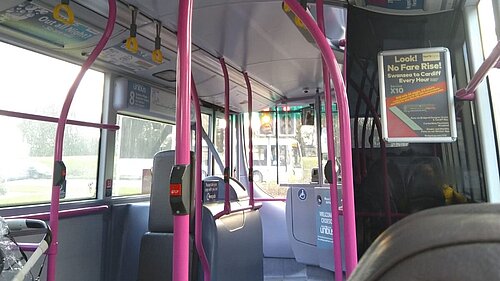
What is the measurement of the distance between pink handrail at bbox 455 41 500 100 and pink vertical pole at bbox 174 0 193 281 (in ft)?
3.19

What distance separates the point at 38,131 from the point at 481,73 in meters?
2.87

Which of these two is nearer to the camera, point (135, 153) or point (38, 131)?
point (38, 131)

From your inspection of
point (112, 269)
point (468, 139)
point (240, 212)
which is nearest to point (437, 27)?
point (468, 139)

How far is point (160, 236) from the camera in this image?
7.98 ft

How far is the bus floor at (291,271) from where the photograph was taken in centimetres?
370

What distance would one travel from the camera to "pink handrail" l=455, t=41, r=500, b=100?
1.00 m

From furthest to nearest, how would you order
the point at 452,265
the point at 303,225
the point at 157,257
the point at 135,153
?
the point at 303,225, the point at 135,153, the point at 157,257, the point at 452,265

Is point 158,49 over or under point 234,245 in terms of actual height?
over

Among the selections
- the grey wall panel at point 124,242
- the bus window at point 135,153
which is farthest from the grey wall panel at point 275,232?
the grey wall panel at point 124,242

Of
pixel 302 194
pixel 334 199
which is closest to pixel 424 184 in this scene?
pixel 334 199

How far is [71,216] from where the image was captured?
2.52 metres

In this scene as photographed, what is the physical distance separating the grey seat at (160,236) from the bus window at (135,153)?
0.83 m

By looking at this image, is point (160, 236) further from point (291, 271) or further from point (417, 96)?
point (291, 271)

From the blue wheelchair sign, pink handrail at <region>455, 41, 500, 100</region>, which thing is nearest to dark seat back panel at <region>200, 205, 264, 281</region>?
the blue wheelchair sign
